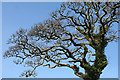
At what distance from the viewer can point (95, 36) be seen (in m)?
12.3

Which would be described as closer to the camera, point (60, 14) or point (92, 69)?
point (92, 69)

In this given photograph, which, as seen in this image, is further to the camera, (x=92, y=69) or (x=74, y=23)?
(x=74, y=23)

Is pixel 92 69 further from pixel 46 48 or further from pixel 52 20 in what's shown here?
pixel 52 20

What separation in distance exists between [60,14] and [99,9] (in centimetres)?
235

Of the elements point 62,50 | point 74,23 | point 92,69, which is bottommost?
point 92,69

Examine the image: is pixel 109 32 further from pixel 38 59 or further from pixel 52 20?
pixel 38 59

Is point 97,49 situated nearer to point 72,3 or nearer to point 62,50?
point 62,50

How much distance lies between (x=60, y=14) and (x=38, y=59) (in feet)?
9.92

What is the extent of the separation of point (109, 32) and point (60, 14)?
10.3 ft

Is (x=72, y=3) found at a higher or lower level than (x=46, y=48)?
higher

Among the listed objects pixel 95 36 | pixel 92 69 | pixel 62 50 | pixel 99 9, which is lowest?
pixel 92 69

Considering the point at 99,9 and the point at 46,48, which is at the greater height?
the point at 99,9

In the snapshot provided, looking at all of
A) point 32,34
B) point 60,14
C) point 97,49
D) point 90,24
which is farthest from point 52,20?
point 97,49

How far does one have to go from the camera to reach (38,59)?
40.1 feet
